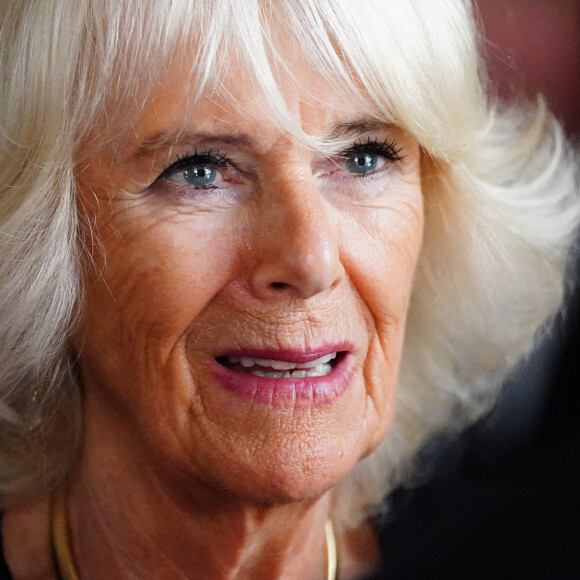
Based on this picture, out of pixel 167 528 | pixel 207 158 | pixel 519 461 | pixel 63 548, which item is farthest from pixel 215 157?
pixel 519 461

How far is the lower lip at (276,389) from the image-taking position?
4.18ft

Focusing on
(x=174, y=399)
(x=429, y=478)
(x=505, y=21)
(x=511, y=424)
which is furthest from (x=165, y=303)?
(x=505, y=21)

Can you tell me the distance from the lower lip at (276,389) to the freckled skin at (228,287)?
0.4 inches

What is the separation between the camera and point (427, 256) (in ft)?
5.74

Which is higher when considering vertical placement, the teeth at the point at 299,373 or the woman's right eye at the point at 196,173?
the woman's right eye at the point at 196,173

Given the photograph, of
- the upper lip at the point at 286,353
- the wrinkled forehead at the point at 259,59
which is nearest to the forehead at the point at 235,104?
the wrinkled forehead at the point at 259,59

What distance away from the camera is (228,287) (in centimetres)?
126

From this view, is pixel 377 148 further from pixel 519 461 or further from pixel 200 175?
pixel 519 461

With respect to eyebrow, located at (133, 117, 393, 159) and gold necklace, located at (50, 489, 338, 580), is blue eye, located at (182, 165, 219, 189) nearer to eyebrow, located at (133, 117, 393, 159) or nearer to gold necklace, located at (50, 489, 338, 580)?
eyebrow, located at (133, 117, 393, 159)

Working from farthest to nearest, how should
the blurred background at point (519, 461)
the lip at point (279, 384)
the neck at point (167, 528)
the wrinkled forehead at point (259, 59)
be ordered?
the neck at point (167, 528)
the lip at point (279, 384)
the wrinkled forehead at point (259, 59)
the blurred background at point (519, 461)

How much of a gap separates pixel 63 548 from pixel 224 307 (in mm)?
569

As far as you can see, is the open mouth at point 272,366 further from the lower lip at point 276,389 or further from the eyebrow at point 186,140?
the eyebrow at point 186,140

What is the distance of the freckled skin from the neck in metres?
0.05

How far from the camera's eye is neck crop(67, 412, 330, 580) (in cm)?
139
